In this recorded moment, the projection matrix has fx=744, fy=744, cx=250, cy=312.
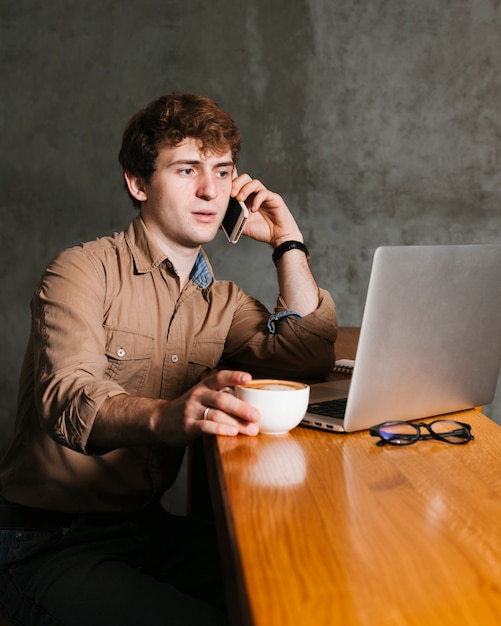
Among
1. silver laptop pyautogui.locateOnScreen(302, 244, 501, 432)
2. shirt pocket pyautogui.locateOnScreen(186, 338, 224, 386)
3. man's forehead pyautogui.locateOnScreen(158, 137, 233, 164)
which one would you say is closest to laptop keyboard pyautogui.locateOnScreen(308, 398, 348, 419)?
silver laptop pyautogui.locateOnScreen(302, 244, 501, 432)

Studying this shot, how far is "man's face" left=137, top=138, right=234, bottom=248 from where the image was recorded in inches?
65.9

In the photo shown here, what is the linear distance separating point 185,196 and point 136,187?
7.0 inches

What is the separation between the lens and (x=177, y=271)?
167 cm

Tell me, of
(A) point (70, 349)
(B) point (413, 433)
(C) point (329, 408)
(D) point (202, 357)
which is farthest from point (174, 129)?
(B) point (413, 433)

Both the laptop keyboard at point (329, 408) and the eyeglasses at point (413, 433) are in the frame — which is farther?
the laptop keyboard at point (329, 408)

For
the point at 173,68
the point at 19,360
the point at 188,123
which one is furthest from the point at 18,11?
the point at 188,123

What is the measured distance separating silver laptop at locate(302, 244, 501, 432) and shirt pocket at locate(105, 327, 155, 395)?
447mm

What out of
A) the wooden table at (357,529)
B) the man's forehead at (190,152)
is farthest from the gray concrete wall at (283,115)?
the wooden table at (357,529)

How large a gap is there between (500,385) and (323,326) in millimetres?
2542

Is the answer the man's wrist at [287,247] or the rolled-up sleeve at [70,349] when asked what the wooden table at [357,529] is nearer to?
the rolled-up sleeve at [70,349]

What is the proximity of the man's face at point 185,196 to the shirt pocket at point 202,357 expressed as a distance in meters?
0.23

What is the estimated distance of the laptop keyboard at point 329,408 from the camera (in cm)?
119

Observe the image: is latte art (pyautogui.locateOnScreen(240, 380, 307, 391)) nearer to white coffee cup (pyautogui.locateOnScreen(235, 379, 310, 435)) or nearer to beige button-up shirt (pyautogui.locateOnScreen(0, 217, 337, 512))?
white coffee cup (pyautogui.locateOnScreen(235, 379, 310, 435))

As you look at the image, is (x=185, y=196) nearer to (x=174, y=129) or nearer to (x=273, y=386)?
(x=174, y=129)
